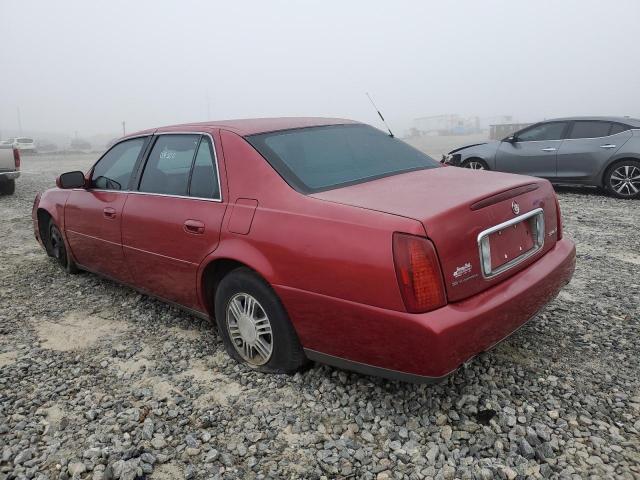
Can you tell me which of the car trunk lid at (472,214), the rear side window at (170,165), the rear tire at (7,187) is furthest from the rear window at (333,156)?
the rear tire at (7,187)

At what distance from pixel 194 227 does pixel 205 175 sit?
0.34m

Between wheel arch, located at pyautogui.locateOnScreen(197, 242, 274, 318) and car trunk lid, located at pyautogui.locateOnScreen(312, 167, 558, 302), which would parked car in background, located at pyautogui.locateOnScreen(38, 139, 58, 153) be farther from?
car trunk lid, located at pyautogui.locateOnScreen(312, 167, 558, 302)

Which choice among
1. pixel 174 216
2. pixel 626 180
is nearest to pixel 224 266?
pixel 174 216

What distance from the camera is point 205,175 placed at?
10.5ft

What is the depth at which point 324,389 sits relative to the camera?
2.79 m

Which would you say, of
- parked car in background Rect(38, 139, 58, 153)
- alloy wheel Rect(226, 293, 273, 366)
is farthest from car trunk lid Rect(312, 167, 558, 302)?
parked car in background Rect(38, 139, 58, 153)

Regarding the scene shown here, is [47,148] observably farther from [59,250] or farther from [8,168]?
[59,250]

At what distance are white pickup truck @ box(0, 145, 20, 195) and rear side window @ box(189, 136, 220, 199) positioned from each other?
9.43m

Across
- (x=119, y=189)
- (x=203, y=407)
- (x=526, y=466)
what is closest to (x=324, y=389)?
(x=203, y=407)

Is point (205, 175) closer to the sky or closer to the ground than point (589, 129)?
closer to the ground

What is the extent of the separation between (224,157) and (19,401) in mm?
1749

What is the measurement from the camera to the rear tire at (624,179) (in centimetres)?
811

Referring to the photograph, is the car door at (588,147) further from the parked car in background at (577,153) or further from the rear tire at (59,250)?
the rear tire at (59,250)

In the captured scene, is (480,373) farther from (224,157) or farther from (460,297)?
(224,157)
